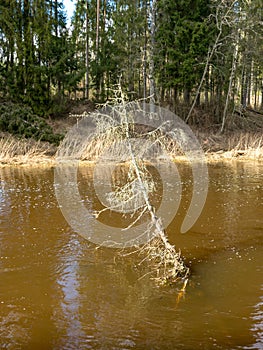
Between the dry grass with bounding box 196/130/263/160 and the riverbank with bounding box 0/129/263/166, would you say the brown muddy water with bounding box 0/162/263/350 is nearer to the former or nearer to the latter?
the riverbank with bounding box 0/129/263/166

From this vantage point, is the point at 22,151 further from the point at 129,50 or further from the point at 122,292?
the point at 122,292

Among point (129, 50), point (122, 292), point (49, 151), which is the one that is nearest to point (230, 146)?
point (129, 50)

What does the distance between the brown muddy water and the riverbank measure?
6.89 metres

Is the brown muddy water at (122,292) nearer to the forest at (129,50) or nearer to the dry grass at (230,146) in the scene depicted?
the dry grass at (230,146)

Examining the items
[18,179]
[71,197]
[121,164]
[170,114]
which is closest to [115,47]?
[170,114]

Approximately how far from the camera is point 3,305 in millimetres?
3867

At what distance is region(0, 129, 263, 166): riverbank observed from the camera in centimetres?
1355

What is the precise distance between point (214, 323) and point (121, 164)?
405 inches

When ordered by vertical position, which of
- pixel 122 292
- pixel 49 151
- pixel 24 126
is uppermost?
pixel 24 126

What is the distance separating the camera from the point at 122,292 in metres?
4.15

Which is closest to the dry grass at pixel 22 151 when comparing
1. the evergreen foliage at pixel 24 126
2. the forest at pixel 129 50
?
the evergreen foliage at pixel 24 126

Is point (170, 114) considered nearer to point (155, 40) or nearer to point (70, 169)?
point (155, 40)

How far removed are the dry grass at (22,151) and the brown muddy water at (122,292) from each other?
22.6ft

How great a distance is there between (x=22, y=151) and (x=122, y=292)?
35.5ft
